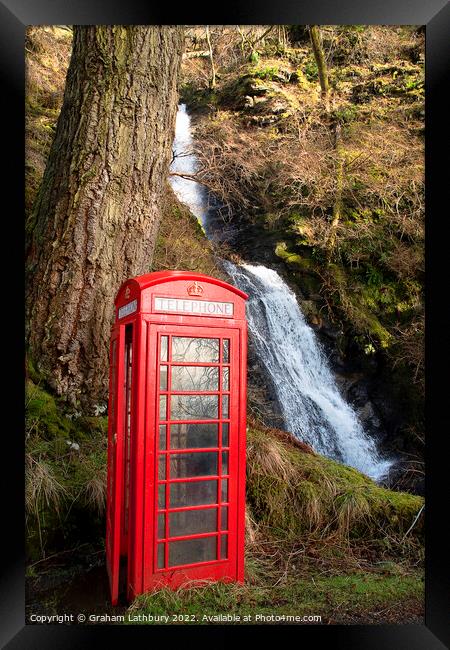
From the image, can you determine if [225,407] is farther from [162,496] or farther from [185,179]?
[185,179]

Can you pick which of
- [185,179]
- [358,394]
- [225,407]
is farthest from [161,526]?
[185,179]

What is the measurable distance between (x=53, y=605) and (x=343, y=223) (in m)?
6.59

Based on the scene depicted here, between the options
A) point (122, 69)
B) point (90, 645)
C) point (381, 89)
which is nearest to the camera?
point (90, 645)

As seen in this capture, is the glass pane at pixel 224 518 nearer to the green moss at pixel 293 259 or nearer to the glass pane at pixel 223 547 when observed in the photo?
the glass pane at pixel 223 547

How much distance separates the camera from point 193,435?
8.52 feet

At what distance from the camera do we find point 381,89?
278 inches

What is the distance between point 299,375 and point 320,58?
4.56 metres

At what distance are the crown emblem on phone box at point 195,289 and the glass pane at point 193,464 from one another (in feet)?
3.15

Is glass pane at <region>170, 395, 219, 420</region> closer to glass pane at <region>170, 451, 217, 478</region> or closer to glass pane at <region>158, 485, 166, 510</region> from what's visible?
glass pane at <region>170, 451, 217, 478</region>

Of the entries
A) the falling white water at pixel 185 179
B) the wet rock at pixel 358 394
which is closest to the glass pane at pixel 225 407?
the wet rock at pixel 358 394

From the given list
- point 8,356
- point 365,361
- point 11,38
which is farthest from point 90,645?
point 365,361
